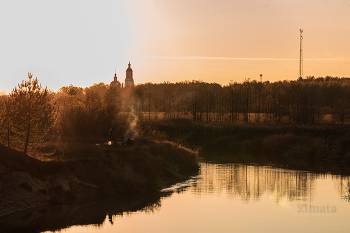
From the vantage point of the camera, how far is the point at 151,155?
31859 mm

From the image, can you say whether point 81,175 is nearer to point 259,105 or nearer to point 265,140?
point 265,140

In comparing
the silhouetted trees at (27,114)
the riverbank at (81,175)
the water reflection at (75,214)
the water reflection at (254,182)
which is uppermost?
the silhouetted trees at (27,114)

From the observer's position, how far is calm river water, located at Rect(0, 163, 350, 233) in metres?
19.4

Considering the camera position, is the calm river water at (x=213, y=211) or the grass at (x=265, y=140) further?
the grass at (x=265, y=140)

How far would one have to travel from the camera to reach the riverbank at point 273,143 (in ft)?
153

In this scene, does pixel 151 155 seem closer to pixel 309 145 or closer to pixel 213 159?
pixel 213 159

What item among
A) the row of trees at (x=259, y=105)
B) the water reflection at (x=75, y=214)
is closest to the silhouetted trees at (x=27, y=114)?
the water reflection at (x=75, y=214)

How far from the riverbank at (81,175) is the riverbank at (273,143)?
1831cm

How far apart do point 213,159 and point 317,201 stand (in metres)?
23.8

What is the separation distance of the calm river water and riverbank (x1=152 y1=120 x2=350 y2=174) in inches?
515

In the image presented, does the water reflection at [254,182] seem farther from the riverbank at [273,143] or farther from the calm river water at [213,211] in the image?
the riverbank at [273,143]

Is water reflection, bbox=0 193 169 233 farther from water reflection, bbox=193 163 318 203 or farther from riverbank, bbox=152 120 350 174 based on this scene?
riverbank, bbox=152 120 350 174

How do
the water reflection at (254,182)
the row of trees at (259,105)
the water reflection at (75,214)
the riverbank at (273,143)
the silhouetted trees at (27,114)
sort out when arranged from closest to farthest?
1. the water reflection at (75,214)
2. the silhouetted trees at (27,114)
3. the water reflection at (254,182)
4. the riverbank at (273,143)
5. the row of trees at (259,105)

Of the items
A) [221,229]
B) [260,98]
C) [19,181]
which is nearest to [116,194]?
[19,181]
